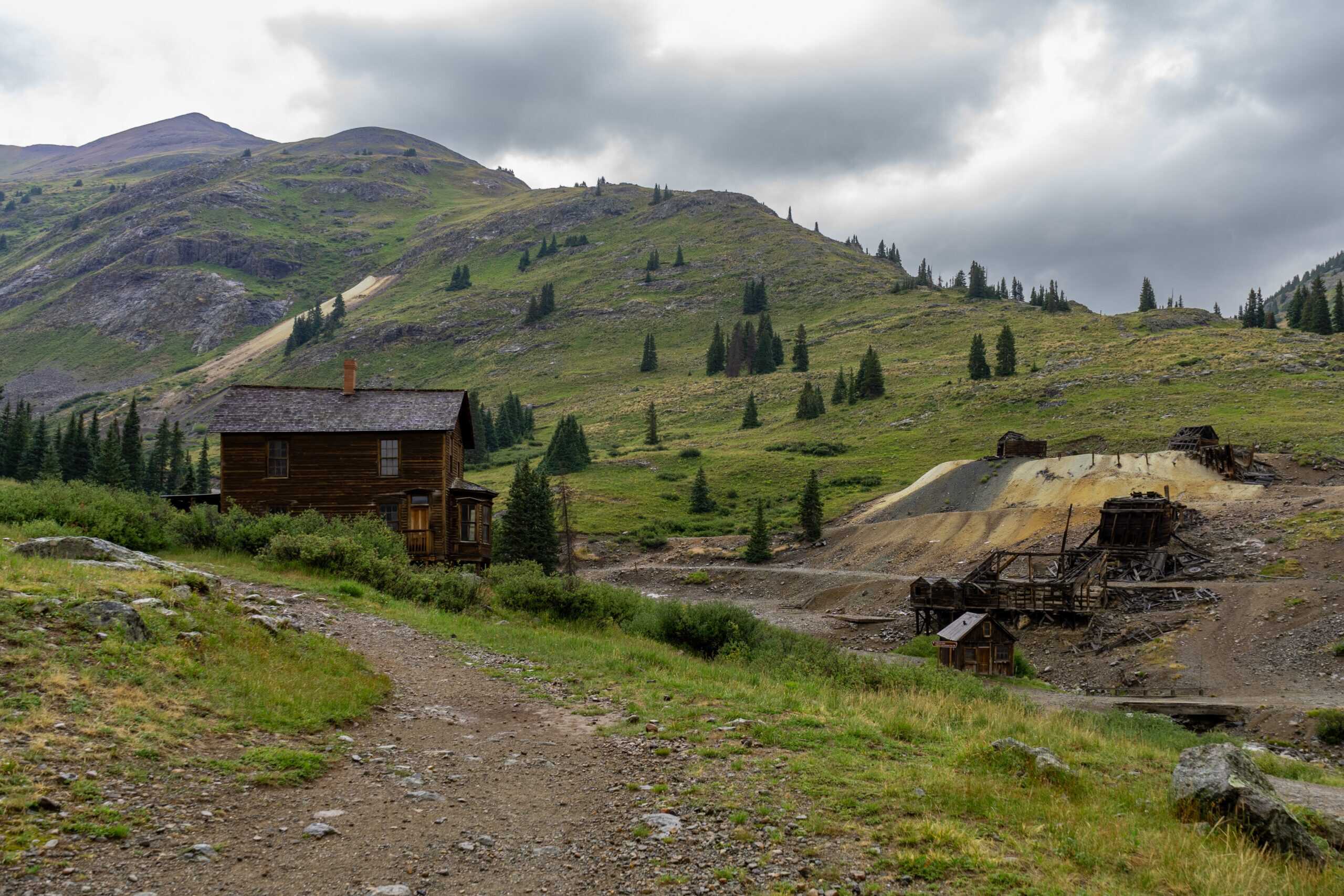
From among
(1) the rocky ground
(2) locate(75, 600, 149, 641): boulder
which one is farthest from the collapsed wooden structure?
(2) locate(75, 600, 149, 641): boulder

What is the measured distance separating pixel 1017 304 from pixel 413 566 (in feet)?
545

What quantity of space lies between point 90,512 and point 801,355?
135m

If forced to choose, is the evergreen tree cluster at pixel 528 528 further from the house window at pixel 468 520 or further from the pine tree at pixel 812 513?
the pine tree at pixel 812 513

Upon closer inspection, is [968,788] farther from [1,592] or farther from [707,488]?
[707,488]

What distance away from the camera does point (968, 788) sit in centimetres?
951

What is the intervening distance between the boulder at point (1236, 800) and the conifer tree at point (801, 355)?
139m

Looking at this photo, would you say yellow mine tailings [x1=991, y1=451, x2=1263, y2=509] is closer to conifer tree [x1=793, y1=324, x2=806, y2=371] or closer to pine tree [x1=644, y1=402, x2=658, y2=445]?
pine tree [x1=644, y1=402, x2=658, y2=445]

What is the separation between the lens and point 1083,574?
1722 inches

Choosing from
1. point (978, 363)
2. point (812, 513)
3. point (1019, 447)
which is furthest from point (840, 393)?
point (812, 513)

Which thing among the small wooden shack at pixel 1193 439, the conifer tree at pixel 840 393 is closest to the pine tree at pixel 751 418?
the conifer tree at pixel 840 393

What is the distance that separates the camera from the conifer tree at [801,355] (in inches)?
5886

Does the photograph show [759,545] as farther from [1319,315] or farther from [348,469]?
[1319,315]

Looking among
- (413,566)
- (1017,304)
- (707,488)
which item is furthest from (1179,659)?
(1017,304)

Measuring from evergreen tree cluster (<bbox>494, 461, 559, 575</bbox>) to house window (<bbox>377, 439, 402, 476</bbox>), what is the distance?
2227 cm
